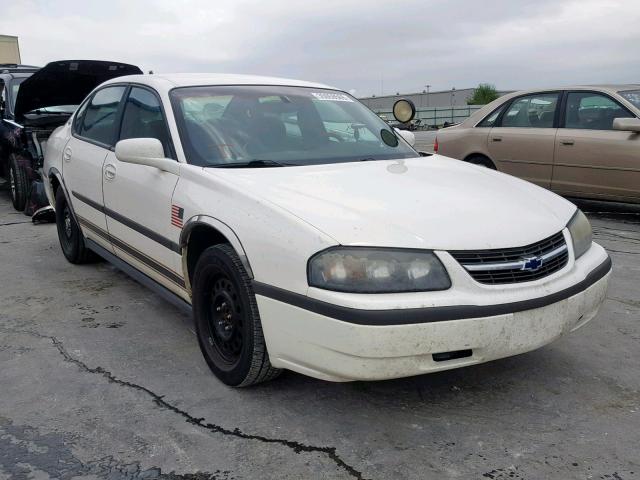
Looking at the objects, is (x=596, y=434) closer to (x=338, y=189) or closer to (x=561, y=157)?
(x=338, y=189)

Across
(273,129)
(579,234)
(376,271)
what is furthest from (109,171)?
(579,234)

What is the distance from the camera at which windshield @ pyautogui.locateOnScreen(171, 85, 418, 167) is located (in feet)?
10.9

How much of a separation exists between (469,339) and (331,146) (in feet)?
5.18

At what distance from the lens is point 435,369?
2461mm

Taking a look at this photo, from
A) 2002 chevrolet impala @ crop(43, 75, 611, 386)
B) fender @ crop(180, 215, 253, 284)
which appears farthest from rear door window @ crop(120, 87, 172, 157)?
fender @ crop(180, 215, 253, 284)

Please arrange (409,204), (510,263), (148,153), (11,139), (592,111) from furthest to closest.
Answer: (11,139) < (592,111) < (148,153) < (409,204) < (510,263)

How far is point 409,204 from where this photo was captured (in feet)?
8.95

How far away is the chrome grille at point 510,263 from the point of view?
2479mm

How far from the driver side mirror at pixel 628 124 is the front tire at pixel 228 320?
16.4 ft

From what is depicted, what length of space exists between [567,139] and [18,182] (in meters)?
6.35

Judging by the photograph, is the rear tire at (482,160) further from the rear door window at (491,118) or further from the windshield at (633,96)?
the windshield at (633,96)

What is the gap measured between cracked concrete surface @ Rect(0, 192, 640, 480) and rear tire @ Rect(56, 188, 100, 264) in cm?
129

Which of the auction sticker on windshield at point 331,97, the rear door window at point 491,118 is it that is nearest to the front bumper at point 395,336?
the auction sticker on windshield at point 331,97

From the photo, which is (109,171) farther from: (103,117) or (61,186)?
(61,186)
